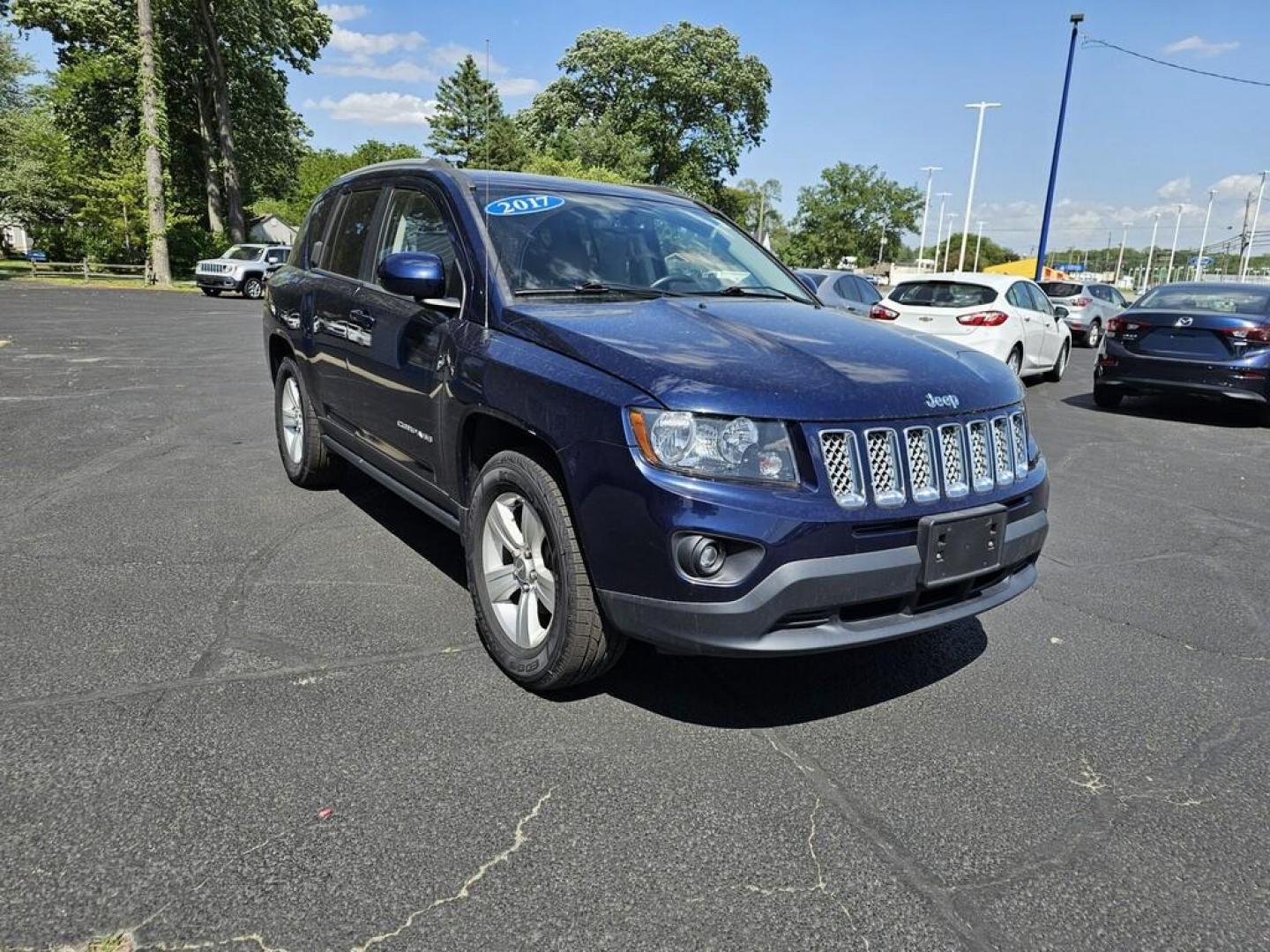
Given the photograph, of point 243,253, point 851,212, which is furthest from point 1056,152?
point 851,212

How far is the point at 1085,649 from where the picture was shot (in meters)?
3.80

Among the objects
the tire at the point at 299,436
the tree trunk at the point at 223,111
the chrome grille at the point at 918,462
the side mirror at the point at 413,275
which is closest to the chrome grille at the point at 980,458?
the chrome grille at the point at 918,462

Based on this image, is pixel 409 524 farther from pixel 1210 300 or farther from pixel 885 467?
pixel 1210 300

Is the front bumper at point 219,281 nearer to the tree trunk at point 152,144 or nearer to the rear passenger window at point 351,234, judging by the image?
the tree trunk at point 152,144

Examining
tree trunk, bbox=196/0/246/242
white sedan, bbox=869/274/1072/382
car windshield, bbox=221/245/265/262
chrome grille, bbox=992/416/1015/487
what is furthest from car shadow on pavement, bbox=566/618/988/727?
tree trunk, bbox=196/0/246/242

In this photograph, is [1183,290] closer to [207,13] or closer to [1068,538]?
[1068,538]

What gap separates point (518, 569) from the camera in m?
3.21

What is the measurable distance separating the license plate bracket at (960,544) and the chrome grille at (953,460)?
0.25 ft

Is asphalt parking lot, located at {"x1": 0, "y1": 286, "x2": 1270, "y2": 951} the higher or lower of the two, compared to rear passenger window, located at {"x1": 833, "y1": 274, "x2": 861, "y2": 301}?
lower

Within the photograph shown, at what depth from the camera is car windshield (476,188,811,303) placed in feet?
11.7

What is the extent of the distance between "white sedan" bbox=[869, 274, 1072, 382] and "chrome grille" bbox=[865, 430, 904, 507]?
28.5 feet

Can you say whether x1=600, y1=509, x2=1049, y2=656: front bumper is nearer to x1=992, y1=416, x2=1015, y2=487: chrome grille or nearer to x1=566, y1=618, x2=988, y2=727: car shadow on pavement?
x1=566, y1=618, x2=988, y2=727: car shadow on pavement

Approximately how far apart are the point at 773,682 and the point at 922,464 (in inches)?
42.0

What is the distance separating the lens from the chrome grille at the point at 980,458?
2932mm
